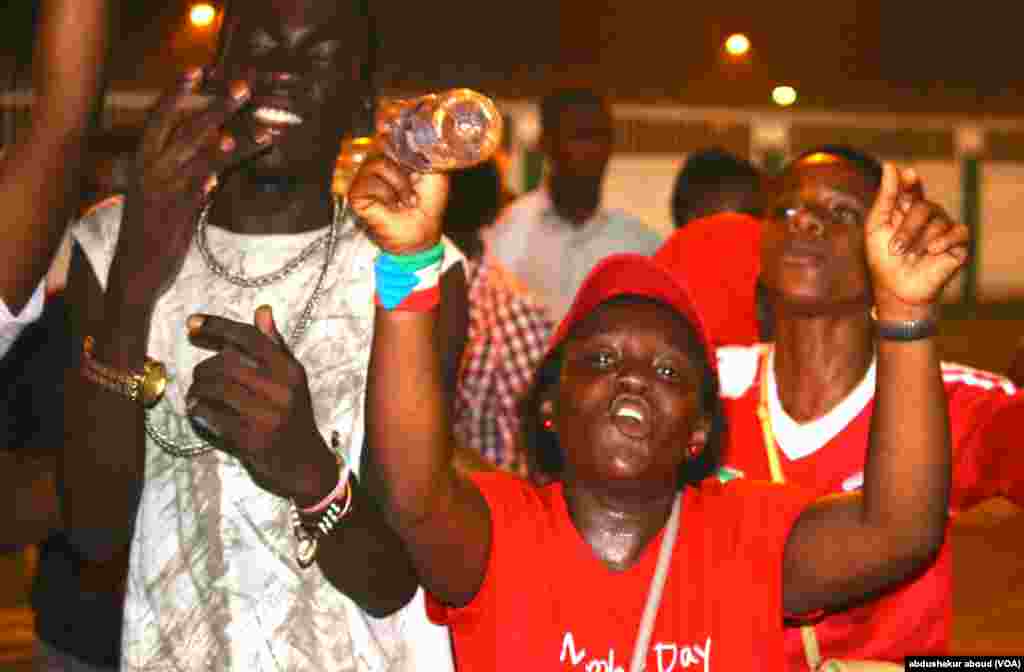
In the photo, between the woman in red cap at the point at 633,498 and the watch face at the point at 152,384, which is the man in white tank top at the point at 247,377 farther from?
the woman in red cap at the point at 633,498

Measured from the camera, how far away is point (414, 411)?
8.79ft

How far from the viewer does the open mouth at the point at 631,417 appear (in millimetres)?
2990

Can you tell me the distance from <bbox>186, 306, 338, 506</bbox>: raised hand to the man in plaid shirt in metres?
3.10

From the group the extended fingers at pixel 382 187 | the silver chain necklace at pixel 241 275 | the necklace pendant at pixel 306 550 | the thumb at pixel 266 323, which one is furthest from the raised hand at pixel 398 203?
the necklace pendant at pixel 306 550

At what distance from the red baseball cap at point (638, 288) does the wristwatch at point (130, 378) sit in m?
0.89

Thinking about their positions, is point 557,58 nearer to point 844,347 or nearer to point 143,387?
point 844,347

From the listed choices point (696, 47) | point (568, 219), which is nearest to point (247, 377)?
point (568, 219)

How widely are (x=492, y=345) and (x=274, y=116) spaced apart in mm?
2991

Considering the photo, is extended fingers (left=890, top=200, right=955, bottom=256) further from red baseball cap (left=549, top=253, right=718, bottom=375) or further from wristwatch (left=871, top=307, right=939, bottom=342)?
red baseball cap (left=549, top=253, right=718, bottom=375)

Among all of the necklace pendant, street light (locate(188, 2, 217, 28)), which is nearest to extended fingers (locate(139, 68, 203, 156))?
the necklace pendant

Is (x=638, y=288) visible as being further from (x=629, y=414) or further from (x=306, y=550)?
(x=306, y=550)

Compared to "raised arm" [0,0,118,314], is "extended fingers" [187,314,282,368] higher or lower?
lower

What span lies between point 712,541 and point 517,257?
4.71m

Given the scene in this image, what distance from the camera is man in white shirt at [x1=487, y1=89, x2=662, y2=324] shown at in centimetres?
752
